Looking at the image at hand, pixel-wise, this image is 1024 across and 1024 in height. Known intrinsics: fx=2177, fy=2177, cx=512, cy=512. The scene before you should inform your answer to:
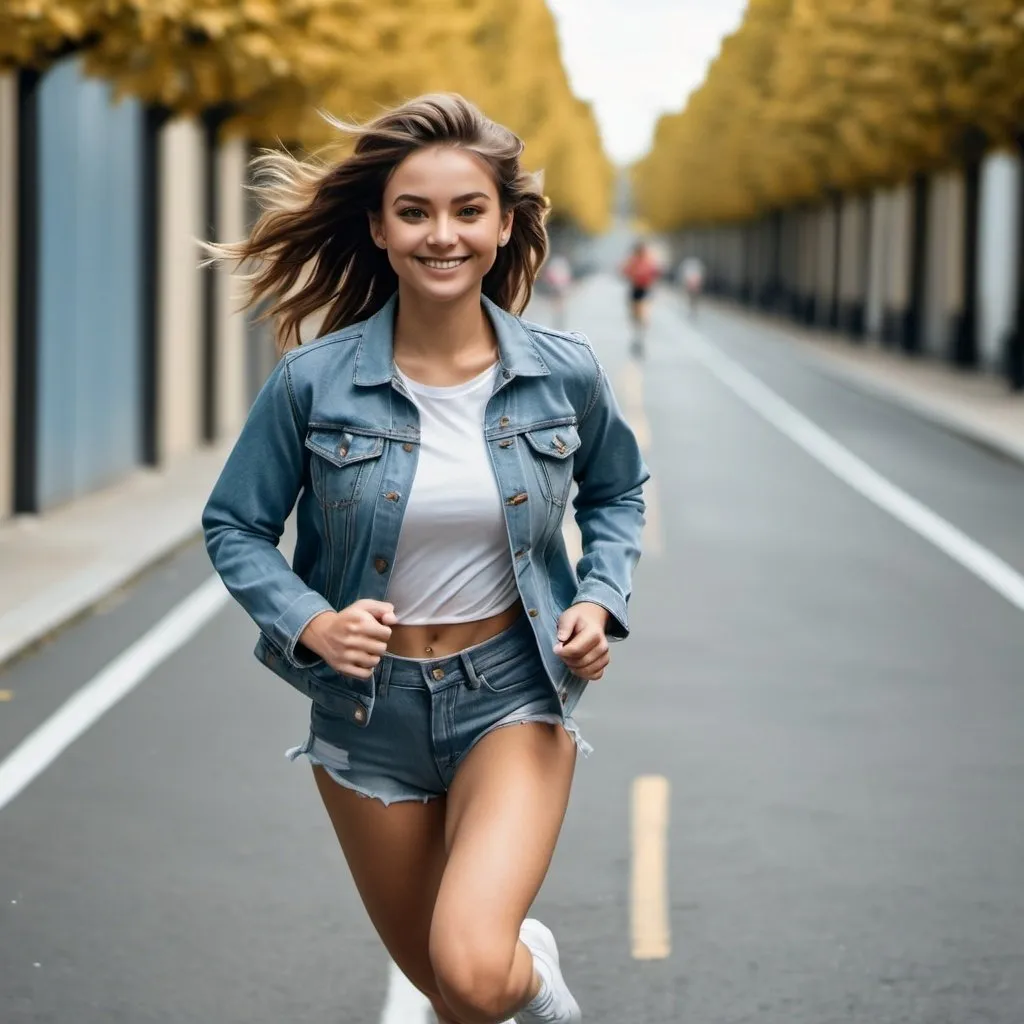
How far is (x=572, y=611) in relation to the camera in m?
4.00

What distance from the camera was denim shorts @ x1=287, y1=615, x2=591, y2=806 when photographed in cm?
404

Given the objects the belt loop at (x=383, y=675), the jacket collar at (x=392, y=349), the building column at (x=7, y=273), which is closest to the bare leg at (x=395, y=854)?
the belt loop at (x=383, y=675)

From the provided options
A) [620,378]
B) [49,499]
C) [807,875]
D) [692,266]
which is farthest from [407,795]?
[692,266]

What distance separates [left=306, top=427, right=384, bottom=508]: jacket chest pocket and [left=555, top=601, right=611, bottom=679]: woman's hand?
17.6 inches

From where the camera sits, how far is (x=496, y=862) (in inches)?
149

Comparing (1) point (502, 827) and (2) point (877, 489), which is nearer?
(1) point (502, 827)

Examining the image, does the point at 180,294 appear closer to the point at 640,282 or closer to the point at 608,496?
the point at 608,496

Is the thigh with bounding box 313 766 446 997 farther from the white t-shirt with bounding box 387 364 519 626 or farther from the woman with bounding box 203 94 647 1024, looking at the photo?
the white t-shirt with bounding box 387 364 519 626

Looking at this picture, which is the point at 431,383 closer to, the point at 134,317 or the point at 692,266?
the point at 134,317

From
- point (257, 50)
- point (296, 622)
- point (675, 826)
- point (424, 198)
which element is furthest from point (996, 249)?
point (296, 622)

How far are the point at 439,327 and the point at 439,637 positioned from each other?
58 centimetres

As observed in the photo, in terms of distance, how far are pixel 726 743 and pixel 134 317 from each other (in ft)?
41.3

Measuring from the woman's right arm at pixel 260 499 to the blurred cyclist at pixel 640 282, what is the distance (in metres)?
38.3

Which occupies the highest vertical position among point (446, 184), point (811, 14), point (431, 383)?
point (811, 14)
